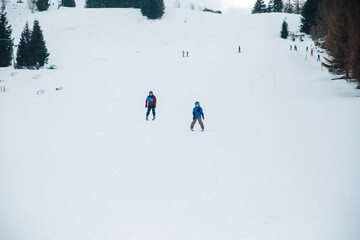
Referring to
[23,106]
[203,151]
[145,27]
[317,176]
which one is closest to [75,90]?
[23,106]

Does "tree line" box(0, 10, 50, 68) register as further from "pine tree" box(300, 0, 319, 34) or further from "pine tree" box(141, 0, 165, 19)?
"pine tree" box(300, 0, 319, 34)

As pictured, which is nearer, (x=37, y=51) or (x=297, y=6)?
(x=37, y=51)

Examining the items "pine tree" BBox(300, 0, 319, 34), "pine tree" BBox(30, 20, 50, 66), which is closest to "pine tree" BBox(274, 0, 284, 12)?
"pine tree" BBox(300, 0, 319, 34)

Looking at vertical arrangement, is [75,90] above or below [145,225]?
above

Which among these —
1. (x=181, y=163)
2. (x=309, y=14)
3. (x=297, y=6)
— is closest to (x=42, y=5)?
(x=309, y=14)

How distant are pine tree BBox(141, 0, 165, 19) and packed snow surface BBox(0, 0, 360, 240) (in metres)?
46.9

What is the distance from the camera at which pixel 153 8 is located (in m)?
62.8

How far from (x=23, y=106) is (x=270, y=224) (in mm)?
17914

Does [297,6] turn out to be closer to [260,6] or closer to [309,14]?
[260,6]

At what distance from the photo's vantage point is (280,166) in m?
6.57

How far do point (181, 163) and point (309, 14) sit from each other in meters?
54.8

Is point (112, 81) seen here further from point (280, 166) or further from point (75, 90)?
point (280, 166)

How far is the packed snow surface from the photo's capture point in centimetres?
429

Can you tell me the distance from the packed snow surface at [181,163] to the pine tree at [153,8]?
4687 centimetres
